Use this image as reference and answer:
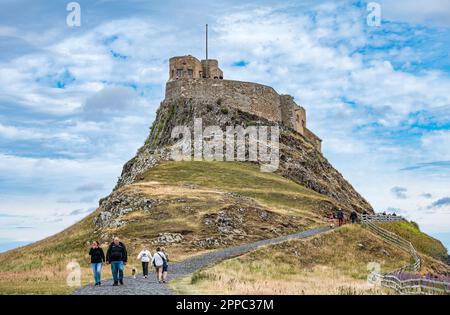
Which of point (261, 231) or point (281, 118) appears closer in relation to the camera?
point (261, 231)

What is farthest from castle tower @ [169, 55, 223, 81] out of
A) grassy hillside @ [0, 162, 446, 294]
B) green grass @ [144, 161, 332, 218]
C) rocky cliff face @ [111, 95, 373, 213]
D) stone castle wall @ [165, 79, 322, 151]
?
grassy hillside @ [0, 162, 446, 294]

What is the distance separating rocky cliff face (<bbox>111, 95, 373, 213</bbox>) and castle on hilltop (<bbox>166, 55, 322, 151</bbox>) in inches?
37.6

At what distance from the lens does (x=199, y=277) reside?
83.5 ft

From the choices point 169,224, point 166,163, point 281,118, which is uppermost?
point 281,118

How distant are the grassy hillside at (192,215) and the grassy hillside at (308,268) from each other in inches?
240

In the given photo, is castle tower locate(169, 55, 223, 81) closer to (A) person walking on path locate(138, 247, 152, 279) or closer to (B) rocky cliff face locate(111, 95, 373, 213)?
(B) rocky cliff face locate(111, 95, 373, 213)

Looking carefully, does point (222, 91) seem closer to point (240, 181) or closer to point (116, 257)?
point (240, 181)

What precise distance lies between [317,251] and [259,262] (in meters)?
6.56

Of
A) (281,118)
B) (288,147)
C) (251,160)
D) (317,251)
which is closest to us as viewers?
(317,251)

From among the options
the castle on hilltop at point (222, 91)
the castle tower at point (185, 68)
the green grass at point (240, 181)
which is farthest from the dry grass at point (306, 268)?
the castle tower at point (185, 68)

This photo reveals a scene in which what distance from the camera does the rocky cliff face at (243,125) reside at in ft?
246
